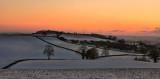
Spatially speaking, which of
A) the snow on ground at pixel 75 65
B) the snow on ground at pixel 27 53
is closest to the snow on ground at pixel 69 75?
the snow on ground at pixel 75 65

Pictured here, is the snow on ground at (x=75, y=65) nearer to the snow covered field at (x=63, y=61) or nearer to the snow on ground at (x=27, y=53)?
the snow covered field at (x=63, y=61)

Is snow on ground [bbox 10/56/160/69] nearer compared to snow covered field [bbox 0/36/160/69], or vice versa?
snow on ground [bbox 10/56/160/69]

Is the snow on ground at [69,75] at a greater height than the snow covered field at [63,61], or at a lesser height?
greater

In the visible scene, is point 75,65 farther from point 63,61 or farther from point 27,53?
point 27,53

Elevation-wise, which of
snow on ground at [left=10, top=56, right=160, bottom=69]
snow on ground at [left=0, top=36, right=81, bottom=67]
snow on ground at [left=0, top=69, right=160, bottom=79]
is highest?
snow on ground at [left=0, top=69, right=160, bottom=79]

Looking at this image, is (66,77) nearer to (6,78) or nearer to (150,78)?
(6,78)

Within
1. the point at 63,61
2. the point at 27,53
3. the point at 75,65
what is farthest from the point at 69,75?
the point at 27,53

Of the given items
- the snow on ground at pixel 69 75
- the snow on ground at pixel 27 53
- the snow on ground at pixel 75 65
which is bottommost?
the snow on ground at pixel 27 53

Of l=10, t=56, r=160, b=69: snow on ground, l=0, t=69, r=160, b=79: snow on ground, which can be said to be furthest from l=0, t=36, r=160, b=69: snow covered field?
l=0, t=69, r=160, b=79: snow on ground

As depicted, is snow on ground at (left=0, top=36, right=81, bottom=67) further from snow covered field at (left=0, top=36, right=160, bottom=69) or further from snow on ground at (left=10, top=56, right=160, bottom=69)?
snow on ground at (left=10, top=56, right=160, bottom=69)

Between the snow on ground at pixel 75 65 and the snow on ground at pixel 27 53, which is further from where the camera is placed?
the snow on ground at pixel 27 53

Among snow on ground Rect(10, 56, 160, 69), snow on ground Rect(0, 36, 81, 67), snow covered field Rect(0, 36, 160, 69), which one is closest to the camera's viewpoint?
snow on ground Rect(10, 56, 160, 69)

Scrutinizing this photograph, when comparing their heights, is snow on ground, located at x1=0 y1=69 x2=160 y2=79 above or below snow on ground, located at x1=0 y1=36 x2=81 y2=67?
above

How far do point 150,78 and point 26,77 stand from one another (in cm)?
1253
